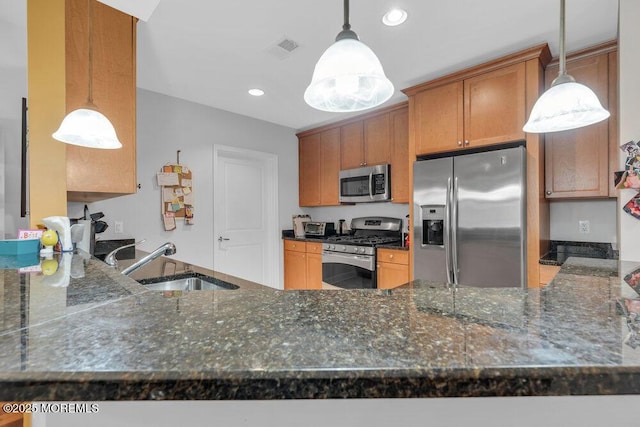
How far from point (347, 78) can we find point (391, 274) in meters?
2.27

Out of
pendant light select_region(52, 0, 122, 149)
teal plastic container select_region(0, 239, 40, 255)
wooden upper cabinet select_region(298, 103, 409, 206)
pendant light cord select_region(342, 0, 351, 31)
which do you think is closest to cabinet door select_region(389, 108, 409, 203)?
wooden upper cabinet select_region(298, 103, 409, 206)

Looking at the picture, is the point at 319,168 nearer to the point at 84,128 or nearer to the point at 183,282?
the point at 183,282

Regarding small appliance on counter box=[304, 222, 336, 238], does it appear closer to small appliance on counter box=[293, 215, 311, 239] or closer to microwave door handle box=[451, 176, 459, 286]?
small appliance on counter box=[293, 215, 311, 239]

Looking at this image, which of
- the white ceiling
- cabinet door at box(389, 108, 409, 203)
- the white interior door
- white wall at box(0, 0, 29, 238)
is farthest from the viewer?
the white interior door

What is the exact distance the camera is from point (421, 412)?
0.44 meters

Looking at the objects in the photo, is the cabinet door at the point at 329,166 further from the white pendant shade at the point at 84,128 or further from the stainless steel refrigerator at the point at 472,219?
the white pendant shade at the point at 84,128

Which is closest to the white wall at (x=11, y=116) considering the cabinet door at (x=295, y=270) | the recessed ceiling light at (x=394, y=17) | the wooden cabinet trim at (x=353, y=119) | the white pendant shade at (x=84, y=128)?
the white pendant shade at (x=84, y=128)

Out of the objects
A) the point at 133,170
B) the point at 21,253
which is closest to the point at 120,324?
the point at 21,253

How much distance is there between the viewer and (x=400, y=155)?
3.27 meters

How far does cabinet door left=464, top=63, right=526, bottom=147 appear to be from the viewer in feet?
7.39

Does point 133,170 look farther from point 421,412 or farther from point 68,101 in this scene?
point 421,412

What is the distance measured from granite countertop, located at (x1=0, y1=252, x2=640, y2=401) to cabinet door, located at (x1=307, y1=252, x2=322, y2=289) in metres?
2.99

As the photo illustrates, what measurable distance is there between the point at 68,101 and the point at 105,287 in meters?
1.39

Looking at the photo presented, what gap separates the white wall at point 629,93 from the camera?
1668 millimetres
